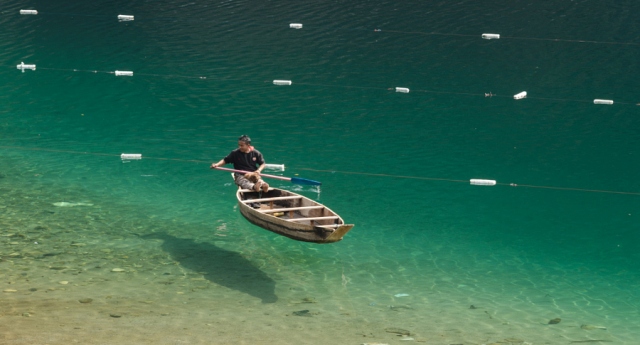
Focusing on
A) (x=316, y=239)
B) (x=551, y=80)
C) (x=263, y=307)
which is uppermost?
(x=551, y=80)

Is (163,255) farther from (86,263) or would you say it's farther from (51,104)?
(51,104)

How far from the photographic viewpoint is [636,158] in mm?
23250

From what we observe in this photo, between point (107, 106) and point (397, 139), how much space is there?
9.31 meters

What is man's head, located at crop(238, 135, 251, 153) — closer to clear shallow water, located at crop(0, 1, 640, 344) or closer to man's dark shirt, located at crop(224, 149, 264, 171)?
man's dark shirt, located at crop(224, 149, 264, 171)

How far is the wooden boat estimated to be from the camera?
14719 mm

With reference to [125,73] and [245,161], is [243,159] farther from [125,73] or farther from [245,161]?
[125,73]

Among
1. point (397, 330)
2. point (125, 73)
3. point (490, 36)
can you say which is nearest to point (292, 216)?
point (397, 330)

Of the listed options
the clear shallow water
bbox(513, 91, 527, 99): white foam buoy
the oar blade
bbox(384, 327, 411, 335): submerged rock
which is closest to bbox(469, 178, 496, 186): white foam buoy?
the clear shallow water

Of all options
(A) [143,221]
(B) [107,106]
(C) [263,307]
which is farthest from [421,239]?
(B) [107,106]

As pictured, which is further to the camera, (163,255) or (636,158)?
(636,158)

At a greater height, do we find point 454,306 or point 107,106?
point 107,106

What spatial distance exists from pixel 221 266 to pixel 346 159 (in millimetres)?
6986

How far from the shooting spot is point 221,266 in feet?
54.1

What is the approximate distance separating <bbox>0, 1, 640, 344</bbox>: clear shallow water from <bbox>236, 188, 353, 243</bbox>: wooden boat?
107cm
